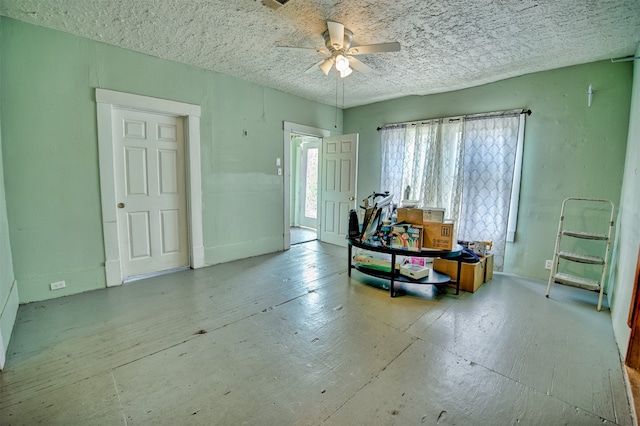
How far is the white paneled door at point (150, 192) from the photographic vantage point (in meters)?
3.33

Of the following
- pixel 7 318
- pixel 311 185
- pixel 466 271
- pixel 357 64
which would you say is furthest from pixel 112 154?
pixel 311 185

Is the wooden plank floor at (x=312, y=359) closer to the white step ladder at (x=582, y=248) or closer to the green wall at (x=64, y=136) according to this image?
the white step ladder at (x=582, y=248)

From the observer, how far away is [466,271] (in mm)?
3246

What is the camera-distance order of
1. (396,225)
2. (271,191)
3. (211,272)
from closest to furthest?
(396,225) → (211,272) → (271,191)

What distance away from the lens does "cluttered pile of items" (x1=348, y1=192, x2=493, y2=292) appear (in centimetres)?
298

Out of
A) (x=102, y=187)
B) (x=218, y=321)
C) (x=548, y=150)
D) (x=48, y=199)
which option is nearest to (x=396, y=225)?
(x=218, y=321)

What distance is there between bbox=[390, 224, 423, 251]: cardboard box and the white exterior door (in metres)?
1.86

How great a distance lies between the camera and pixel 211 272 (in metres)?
3.79

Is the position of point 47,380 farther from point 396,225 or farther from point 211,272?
point 396,225

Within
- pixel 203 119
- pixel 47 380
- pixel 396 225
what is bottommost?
pixel 47 380

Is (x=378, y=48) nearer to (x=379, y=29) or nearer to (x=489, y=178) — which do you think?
(x=379, y=29)

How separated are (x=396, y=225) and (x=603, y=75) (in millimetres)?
2807

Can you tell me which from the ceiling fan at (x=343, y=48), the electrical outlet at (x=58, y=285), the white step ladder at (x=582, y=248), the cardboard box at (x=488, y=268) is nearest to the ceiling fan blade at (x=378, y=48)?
the ceiling fan at (x=343, y=48)

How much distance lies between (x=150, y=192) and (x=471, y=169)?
13.9 feet
